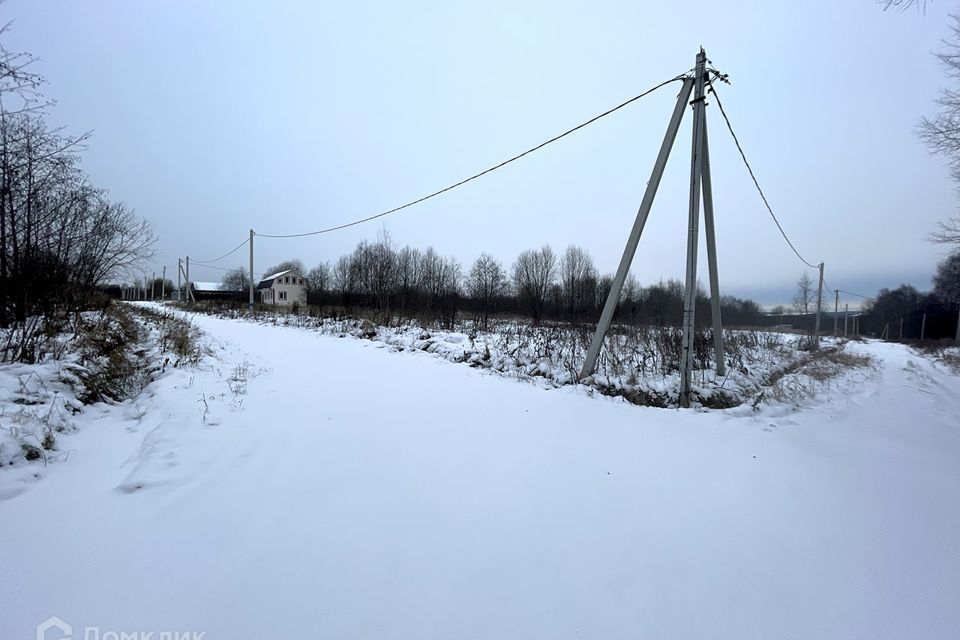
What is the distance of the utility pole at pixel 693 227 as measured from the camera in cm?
498

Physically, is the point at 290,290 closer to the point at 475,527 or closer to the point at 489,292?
the point at 489,292

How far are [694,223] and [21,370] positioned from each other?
841 cm

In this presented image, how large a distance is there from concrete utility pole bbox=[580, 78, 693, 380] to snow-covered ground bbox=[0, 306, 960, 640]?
6.28ft

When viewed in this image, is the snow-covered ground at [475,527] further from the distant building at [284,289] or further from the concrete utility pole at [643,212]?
the distant building at [284,289]

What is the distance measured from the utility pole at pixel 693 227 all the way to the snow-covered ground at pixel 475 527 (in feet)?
3.28

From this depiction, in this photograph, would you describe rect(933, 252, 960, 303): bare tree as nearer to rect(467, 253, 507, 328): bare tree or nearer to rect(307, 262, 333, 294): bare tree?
rect(467, 253, 507, 328): bare tree

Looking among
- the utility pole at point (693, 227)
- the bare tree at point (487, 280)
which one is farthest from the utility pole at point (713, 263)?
the bare tree at point (487, 280)

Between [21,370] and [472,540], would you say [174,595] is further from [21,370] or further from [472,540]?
[21,370]

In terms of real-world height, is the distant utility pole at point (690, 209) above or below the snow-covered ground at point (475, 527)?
above

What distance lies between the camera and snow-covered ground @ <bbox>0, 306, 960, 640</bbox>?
158 centimetres

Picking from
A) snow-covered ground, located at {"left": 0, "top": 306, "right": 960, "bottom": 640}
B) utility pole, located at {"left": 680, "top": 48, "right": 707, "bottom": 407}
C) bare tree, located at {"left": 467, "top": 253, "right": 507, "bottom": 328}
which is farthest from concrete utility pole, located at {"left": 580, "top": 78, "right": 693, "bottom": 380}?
bare tree, located at {"left": 467, "top": 253, "right": 507, "bottom": 328}

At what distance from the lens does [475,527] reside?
2.16 meters

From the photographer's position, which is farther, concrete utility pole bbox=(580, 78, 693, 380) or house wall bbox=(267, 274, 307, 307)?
house wall bbox=(267, 274, 307, 307)

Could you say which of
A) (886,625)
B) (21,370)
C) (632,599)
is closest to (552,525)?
(632,599)
